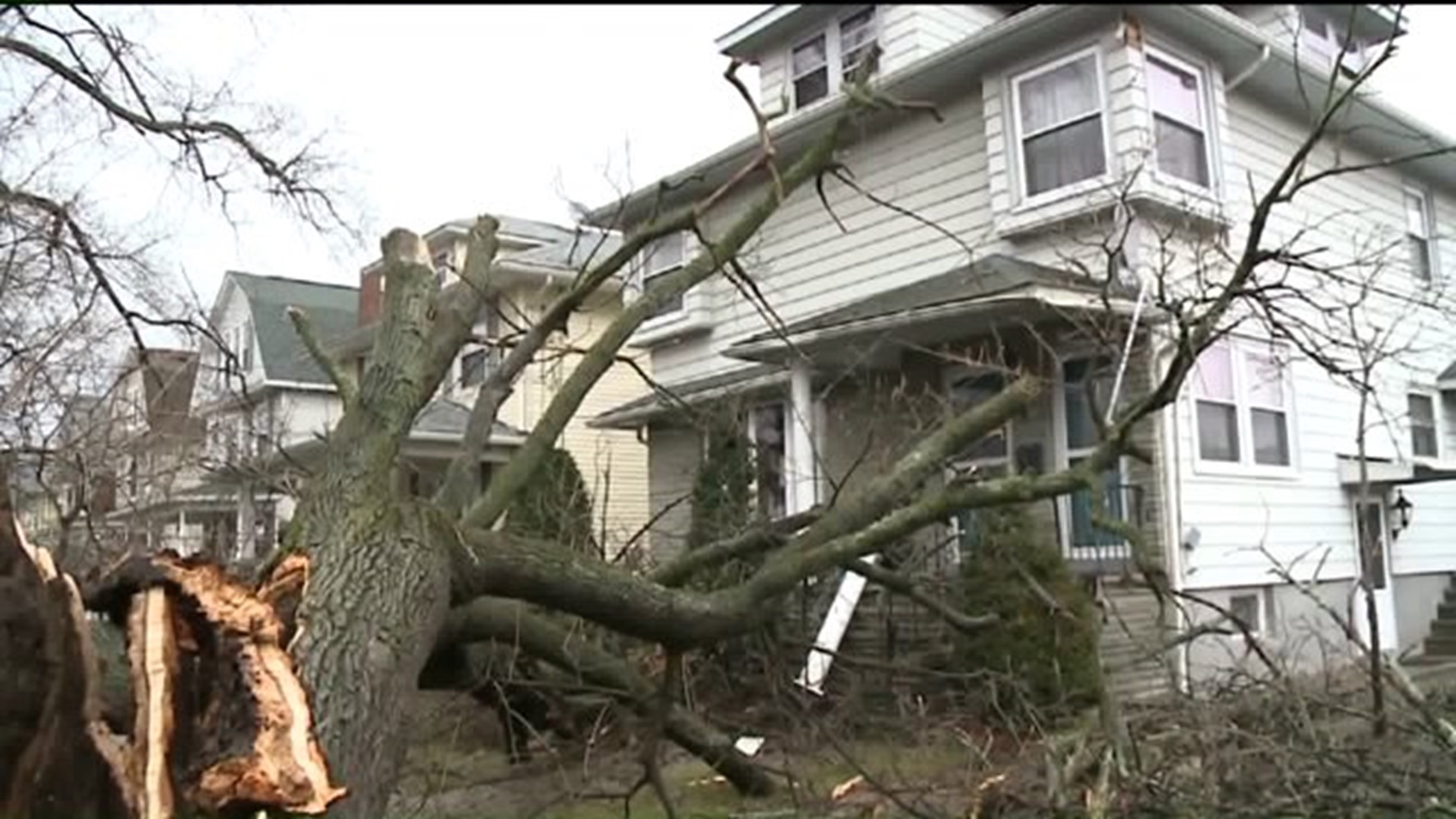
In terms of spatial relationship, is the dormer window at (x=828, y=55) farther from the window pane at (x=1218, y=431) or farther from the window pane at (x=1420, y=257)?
the window pane at (x=1420, y=257)

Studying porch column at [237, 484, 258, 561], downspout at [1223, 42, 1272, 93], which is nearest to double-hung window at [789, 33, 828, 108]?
Answer: downspout at [1223, 42, 1272, 93]

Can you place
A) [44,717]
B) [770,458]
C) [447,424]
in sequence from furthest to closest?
[447,424], [770,458], [44,717]

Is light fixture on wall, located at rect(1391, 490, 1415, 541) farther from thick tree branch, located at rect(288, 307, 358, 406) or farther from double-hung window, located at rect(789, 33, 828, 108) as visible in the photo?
thick tree branch, located at rect(288, 307, 358, 406)

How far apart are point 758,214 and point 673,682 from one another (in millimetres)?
2319

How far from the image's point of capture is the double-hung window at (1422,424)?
14.4 meters

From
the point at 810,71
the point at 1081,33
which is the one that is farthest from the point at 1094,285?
the point at 810,71

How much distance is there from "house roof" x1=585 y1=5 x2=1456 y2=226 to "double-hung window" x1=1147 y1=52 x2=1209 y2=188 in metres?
0.35

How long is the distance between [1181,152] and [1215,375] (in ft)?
7.12

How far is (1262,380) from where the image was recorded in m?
11.8

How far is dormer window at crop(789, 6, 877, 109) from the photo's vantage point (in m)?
14.5

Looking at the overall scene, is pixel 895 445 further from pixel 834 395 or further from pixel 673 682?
pixel 673 682

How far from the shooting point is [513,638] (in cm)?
538

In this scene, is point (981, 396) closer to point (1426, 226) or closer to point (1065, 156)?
point (1065, 156)

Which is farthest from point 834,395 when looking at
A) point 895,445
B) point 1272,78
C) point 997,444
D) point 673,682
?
point 673,682
